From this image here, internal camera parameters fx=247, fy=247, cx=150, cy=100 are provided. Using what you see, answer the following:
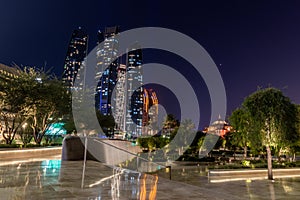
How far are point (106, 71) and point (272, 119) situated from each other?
6904 inches

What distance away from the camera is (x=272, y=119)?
44.2ft

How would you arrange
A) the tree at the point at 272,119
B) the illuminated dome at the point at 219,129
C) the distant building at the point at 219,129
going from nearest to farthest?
the tree at the point at 272,119
the distant building at the point at 219,129
the illuminated dome at the point at 219,129

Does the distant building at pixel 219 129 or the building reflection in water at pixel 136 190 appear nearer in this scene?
the building reflection in water at pixel 136 190

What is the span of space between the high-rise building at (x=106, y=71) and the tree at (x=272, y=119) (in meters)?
166

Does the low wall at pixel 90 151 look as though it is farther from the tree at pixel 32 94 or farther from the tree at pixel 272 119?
the tree at pixel 32 94

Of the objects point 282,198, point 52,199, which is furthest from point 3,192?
point 282,198

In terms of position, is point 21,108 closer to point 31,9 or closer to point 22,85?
point 22,85

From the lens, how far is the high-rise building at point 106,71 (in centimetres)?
17788

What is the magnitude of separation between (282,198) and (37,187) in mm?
7957

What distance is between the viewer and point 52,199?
5.46 meters

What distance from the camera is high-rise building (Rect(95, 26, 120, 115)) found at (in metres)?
178

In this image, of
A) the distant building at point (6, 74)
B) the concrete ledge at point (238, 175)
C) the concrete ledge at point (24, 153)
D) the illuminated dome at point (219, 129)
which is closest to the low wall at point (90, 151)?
the concrete ledge at point (24, 153)

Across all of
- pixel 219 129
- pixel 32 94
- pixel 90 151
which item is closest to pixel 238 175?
pixel 90 151

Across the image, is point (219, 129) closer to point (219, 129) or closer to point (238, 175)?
point (219, 129)
